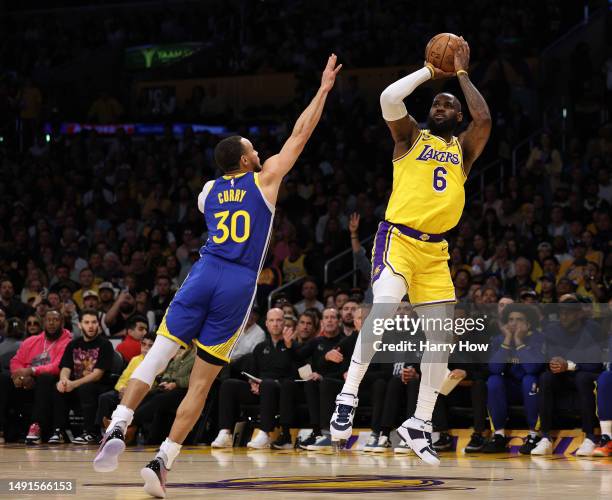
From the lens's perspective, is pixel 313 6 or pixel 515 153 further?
pixel 313 6

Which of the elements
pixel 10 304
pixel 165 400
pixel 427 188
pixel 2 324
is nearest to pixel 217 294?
pixel 427 188

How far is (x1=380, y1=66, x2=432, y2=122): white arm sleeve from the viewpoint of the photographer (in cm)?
834

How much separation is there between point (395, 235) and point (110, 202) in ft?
42.3

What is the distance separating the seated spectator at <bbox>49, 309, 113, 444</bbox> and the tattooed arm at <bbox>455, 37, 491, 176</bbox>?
6490 millimetres

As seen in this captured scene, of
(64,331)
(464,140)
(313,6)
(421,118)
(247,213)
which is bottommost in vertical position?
(64,331)

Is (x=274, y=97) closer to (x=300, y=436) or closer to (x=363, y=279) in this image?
(x=363, y=279)

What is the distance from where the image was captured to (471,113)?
8.74 metres

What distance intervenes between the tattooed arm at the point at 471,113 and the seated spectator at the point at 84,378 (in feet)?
21.3

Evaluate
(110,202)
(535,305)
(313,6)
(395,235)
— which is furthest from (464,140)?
(313,6)

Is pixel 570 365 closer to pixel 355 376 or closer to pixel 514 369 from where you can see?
pixel 514 369

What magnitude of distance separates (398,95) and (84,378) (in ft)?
22.8

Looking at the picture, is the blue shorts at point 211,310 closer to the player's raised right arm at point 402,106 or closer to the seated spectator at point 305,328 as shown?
the player's raised right arm at point 402,106

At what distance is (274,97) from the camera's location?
23359 millimetres
